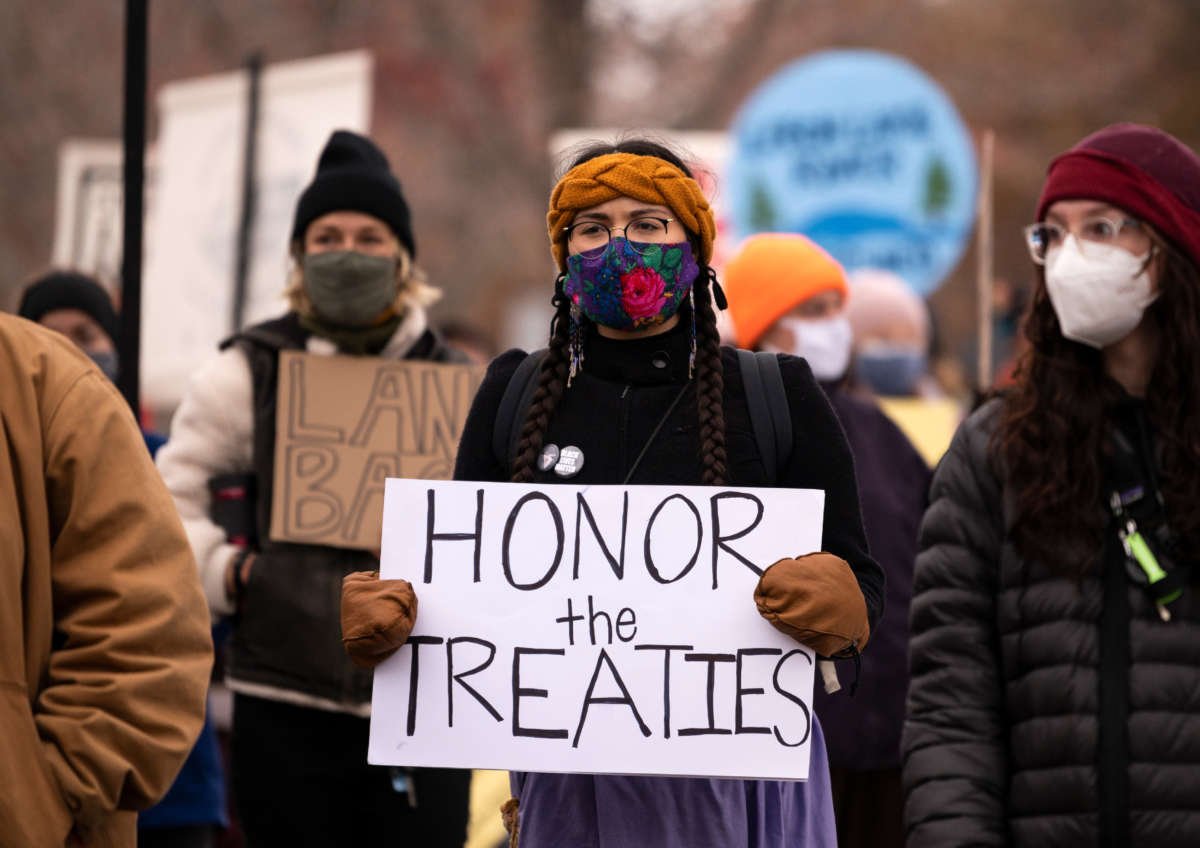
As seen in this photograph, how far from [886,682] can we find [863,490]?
517mm

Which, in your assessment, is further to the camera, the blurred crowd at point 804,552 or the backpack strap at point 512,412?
the backpack strap at point 512,412

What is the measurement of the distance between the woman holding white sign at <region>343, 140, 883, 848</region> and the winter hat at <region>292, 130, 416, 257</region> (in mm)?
1415

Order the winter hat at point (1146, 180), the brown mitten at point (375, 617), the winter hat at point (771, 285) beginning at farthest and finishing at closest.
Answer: the winter hat at point (771, 285)
the winter hat at point (1146, 180)
the brown mitten at point (375, 617)

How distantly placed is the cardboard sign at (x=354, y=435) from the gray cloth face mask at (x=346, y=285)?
120mm

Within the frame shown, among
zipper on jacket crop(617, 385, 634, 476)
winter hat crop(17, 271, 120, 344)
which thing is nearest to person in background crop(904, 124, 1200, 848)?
zipper on jacket crop(617, 385, 634, 476)

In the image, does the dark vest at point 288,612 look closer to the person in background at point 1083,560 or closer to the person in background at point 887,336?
the person in background at point 1083,560

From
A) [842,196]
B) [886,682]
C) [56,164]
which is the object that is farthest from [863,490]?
[56,164]

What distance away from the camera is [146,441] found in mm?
5168

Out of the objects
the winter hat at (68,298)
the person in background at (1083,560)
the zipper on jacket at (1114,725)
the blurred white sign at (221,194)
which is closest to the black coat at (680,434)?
the person in background at (1083,560)

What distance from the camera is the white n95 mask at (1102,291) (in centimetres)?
358

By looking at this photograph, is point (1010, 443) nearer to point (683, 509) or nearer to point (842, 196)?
point (683, 509)

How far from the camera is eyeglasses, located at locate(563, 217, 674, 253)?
10.9ft

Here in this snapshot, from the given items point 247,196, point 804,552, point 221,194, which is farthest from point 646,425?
point 221,194

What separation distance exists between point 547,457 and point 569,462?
1.7 inches
